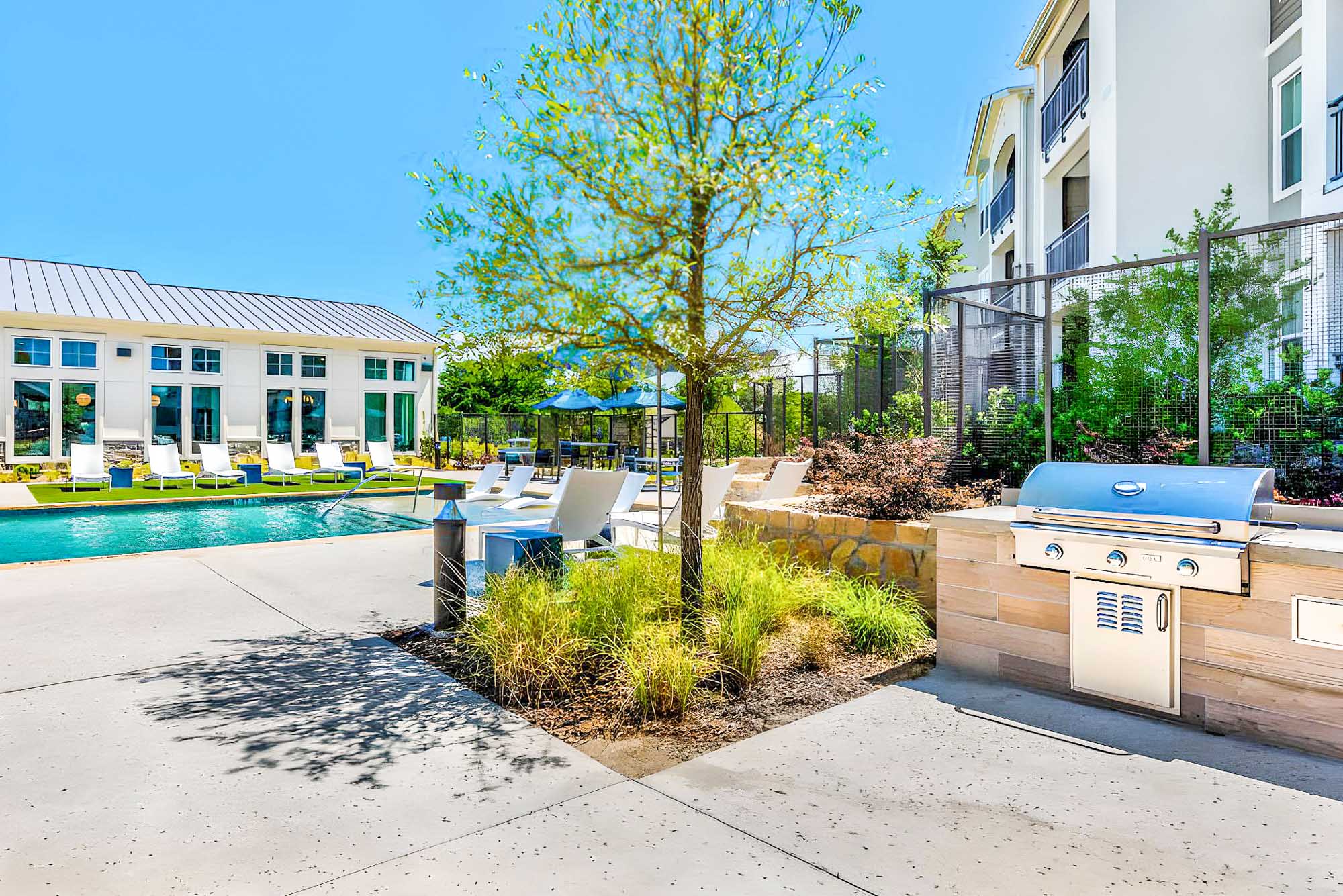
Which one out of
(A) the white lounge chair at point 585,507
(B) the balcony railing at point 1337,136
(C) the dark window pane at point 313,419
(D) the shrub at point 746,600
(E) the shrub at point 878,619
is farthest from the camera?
(C) the dark window pane at point 313,419

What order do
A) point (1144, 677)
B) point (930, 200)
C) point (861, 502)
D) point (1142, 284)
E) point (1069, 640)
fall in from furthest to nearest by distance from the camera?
point (1142, 284) < point (861, 502) < point (930, 200) < point (1069, 640) < point (1144, 677)

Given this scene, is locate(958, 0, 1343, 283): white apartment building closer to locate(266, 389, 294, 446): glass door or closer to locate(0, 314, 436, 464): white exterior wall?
locate(0, 314, 436, 464): white exterior wall

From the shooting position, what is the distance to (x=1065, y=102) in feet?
46.0

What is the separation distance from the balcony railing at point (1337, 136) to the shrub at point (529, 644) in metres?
10.4

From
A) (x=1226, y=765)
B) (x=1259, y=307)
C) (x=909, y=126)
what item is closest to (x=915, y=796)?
(x=1226, y=765)

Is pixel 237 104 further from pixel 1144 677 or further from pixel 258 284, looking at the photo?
pixel 1144 677

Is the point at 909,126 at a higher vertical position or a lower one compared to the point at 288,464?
higher

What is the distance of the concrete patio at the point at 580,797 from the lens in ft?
7.17

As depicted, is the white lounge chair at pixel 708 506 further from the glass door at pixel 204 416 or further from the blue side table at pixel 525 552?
the glass door at pixel 204 416

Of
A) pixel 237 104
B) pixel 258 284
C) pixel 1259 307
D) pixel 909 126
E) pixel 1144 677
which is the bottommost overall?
pixel 1144 677

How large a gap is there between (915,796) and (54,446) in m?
24.7

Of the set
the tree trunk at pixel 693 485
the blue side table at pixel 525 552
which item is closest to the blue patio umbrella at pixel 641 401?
the blue side table at pixel 525 552

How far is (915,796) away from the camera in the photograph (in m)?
2.70

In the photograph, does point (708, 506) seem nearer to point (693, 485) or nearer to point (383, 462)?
point (693, 485)
